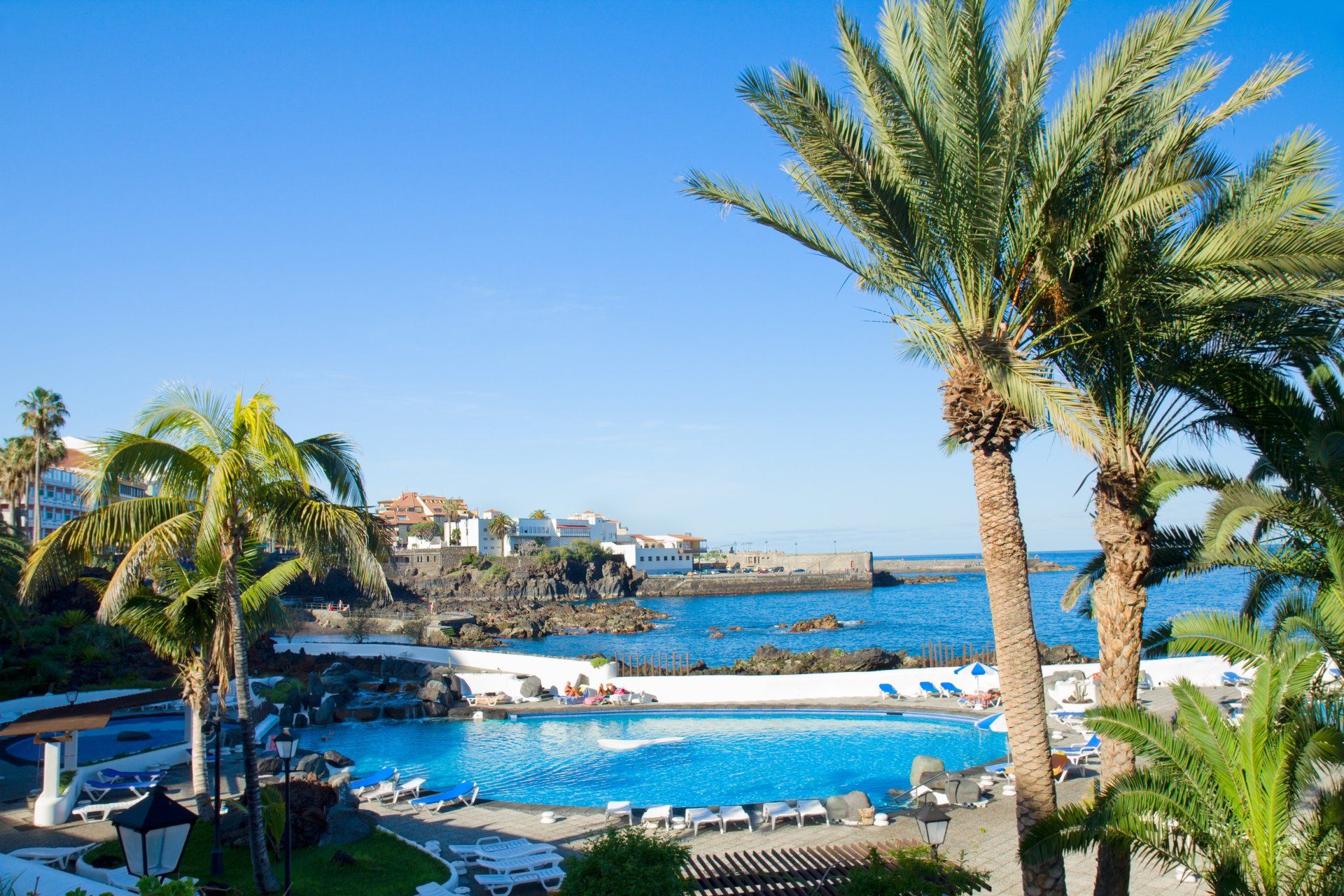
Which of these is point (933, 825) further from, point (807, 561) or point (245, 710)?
point (807, 561)

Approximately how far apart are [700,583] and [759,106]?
127 meters

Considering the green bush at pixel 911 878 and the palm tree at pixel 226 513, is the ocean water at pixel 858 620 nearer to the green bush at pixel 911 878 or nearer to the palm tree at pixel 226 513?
the green bush at pixel 911 878

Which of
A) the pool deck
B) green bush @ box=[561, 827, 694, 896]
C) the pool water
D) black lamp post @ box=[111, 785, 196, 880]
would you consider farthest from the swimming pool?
black lamp post @ box=[111, 785, 196, 880]

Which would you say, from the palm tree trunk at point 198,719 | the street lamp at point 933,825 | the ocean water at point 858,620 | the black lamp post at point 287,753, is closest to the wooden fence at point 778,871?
the street lamp at point 933,825

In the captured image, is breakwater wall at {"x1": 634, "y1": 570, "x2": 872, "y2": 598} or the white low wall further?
breakwater wall at {"x1": 634, "y1": 570, "x2": 872, "y2": 598}

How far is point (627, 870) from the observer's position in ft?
24.1

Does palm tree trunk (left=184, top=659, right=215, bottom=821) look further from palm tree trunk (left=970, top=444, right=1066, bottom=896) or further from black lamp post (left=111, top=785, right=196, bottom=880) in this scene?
palm tree trunk (left=970, top=444, right=1066, bottom=896)

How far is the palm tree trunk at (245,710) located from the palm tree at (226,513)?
0.02 metres

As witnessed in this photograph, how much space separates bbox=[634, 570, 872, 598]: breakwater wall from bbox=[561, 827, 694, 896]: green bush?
403 feet

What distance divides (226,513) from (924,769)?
13015 millimetres

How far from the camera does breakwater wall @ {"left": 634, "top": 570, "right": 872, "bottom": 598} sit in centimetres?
13112

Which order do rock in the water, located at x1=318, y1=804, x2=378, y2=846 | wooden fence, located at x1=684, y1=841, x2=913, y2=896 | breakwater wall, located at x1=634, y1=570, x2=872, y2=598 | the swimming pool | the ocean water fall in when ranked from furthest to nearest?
breakwater wall, located at x1=634, y1=570, x2=872, y2=598 → the ocean water → the swimming pool → rock in the water, located at x1=318, y1=804, x2=378, y2=846 → wooden fence, located at x1=684, y1=841, x2=913, y2=896

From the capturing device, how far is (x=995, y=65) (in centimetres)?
728

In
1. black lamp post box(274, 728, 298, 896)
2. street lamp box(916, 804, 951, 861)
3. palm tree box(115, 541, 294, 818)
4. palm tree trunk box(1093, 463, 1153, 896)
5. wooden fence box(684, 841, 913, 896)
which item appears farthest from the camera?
palm tree box(115, 541, 294, 818)
